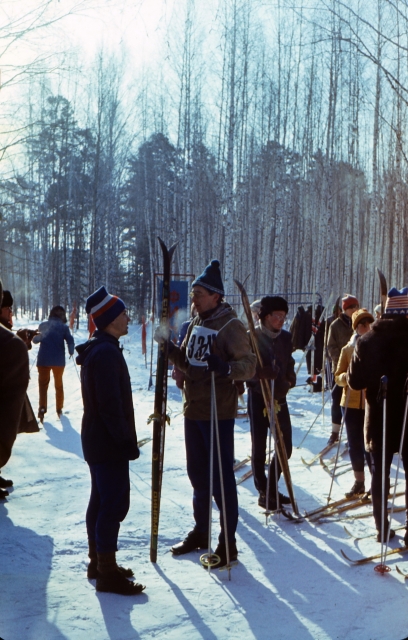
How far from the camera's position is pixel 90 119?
23906 mm

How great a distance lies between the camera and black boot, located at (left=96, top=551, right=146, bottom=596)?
3.13m

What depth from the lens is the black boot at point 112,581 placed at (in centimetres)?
313

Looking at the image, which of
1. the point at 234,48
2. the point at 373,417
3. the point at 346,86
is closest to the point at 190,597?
the point at 373,417

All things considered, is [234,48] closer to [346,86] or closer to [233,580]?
[346,86]

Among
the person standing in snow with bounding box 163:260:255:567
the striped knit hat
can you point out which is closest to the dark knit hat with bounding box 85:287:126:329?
the person standing in snow with bounding box 163:260:255:567

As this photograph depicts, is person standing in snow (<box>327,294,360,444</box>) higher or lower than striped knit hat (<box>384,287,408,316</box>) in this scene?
lower

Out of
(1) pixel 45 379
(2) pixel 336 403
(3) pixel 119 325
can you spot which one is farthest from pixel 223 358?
(1) pixel 45 379

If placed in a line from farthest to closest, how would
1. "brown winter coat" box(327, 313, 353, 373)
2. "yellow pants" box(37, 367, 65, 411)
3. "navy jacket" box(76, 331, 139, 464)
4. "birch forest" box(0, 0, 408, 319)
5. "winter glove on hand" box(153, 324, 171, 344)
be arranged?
1. "birch forest" box(0, 0, 408, 319)
2. "yellow pants" box(37, 367, 65, 411)
3. "brown winter coat" box(327, 313, 353, 373)
4. "winter glove on hand" box(153, 324, 171, 344)
5. "navy jacket" box(76, 331, 139, 464)

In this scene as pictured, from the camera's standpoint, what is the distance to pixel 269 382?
4.78 m

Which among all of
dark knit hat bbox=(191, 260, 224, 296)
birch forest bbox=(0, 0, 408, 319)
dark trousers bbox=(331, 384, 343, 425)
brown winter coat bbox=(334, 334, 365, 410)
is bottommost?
dark trousers bbox=(331, 384, 343, 425)

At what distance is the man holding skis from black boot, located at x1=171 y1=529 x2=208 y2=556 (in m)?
1.17

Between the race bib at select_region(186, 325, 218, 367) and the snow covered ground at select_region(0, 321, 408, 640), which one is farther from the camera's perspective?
the race bib at select_region(186, 325, 218, 367)

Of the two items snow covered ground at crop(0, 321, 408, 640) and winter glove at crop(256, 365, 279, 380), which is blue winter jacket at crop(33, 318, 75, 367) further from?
winter glove at crop(256, 365, 279, 380)

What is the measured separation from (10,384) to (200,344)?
65.8 inches
